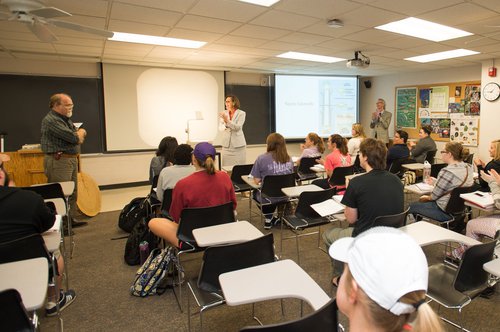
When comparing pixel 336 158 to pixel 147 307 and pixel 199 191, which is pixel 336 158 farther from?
pixel 147 307

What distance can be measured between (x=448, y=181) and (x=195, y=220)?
2487mm

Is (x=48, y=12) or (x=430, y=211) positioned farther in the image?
(x=430, y=211)

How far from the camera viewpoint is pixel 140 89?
6742 mm

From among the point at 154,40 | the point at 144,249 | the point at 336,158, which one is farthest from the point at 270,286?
the point at 154,40

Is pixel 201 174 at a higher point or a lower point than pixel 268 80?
lower

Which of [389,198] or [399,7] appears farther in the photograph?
[399,7]

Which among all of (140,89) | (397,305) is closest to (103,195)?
(140,89)

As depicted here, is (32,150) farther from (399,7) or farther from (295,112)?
(295,112)

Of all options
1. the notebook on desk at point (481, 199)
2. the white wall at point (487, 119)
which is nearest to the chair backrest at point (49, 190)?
the notebook on desk at point (481, 199)

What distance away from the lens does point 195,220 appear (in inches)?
94.0

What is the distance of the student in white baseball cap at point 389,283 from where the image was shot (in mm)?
738

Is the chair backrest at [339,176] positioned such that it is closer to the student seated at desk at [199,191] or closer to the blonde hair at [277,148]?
the blonde hair at [277,148]

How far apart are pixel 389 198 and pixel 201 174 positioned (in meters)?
1.43

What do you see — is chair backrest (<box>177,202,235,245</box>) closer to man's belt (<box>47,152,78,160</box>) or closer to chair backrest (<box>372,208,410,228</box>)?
chair backrest (<box>372,208,410,228</box>)
